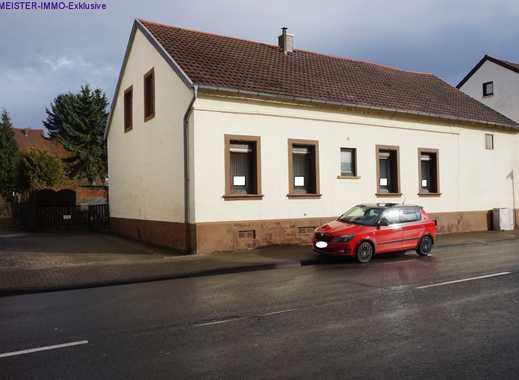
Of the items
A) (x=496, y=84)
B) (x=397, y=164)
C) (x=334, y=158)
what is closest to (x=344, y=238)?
(x=334, y=158)

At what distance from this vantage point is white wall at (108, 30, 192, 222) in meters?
16.0

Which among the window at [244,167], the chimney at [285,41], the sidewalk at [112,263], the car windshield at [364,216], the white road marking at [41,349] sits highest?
the chimney at [285,41]

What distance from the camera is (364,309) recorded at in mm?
7434

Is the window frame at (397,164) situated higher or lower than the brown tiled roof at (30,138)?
lower

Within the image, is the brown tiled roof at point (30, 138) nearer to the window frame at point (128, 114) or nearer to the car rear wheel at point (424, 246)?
the window frame at point (128, 114)

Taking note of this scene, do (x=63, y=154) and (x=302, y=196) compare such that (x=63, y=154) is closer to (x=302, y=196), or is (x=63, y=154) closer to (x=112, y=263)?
(x=302, y=196)

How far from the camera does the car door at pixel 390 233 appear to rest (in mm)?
13375

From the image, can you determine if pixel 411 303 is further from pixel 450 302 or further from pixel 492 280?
pixel 492 280

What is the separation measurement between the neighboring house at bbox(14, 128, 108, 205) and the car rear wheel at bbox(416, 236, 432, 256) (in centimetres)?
2177

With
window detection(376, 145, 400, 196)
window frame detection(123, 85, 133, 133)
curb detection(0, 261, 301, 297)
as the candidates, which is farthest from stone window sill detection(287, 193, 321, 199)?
window frame detection(123, 85, 133, 133)

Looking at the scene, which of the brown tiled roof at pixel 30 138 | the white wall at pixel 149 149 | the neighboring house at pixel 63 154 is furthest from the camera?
the brown tiled roof at pixel 30 138

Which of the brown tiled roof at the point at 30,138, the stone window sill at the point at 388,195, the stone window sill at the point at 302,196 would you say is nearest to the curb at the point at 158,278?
the stone window sill at the point at 302,196

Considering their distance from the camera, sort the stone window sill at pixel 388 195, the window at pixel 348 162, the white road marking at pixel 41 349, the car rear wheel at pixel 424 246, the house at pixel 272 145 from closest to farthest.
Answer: the white road marking at pixel 41 349 → the car rear wheel at pixel 424 246 → the house at pixel 272 145 → the window at pixel 348 162 → the stone window sill at pixel 388 195

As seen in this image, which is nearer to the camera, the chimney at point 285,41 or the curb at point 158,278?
the curb at point 158,278
